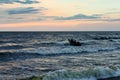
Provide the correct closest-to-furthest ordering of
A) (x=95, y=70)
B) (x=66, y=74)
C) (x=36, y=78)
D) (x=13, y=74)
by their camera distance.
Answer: (x=36, y=78) < (x=66, y=74) < (x=95, y=70) < (x=13, y=74)

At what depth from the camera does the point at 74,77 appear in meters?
14.5

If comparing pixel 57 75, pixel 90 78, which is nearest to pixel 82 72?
pixel 90 78

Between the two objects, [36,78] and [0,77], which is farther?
[0,77]

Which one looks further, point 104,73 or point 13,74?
point 13,74

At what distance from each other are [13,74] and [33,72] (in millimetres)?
1376

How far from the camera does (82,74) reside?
1493cm

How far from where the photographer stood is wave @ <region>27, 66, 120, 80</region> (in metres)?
14.3

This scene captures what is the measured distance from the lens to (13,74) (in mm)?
16766

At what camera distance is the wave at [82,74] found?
46.8 ft

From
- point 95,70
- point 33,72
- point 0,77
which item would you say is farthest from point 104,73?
point 0,77

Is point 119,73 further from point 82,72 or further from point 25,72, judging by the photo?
point 25,72

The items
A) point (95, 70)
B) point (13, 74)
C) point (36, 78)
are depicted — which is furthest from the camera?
point (13, 74)

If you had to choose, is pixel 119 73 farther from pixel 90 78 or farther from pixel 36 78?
pixel 36 78

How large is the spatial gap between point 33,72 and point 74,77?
3886 millimetres
